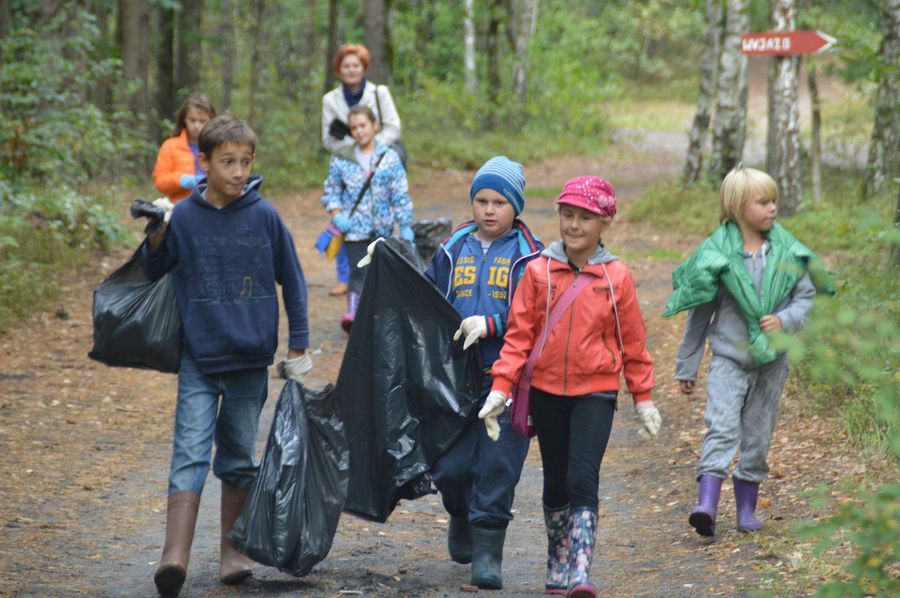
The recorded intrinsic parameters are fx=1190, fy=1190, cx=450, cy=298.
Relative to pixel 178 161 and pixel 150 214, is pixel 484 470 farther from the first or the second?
pixel 178 161

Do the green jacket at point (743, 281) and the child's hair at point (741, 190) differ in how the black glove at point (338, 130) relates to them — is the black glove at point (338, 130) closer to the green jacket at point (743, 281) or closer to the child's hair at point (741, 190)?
the child's hair at point (741, 190)

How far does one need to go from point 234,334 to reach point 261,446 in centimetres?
323

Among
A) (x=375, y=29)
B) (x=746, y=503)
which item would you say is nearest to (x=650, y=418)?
(x=746, y=503)

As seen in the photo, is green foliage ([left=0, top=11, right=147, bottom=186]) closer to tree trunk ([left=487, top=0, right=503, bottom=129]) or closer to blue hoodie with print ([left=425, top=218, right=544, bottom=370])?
blue hoodie with print ([left=425, top=218, right=544, bottom=370])

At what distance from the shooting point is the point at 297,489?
4914 millimetres

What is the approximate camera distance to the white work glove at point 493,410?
15.6 feet

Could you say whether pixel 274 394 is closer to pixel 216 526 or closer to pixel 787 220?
pixel 216 526

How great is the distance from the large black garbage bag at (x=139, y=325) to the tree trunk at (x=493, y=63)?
26970 mm

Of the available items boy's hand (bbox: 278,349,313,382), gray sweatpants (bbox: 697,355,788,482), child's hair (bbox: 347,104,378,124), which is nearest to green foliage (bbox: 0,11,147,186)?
child's hair (bbox: 347,104,378,124)

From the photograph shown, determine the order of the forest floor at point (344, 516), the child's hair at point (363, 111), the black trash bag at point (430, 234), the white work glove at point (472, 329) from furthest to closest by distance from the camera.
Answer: the child's hair at point (363, 111) → the black trash bag at point (430, 234) → the forest floor at point (344, 516) → the white work glove at point (472, 329)

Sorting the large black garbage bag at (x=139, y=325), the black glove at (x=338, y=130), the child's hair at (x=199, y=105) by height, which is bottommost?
the large black garbage bag at (x=139, y=325)

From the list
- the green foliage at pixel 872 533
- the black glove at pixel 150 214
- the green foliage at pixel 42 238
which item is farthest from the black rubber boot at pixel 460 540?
the green foliage at pixel 42 238

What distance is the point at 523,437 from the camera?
5145 millimetres

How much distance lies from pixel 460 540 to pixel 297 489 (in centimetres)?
92
